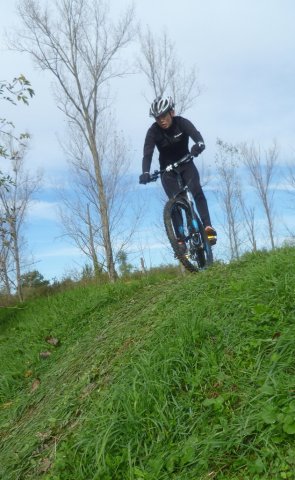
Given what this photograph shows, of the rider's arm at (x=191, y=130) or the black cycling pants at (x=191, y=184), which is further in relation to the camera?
the black cycling pants at (x=191, y=184)

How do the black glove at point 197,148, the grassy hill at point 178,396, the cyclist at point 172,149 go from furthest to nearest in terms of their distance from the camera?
the cyclist at point 172,149 < the black glove at point 197,148 < the grassy hill at point 178,396

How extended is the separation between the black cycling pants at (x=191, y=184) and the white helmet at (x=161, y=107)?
69 cm

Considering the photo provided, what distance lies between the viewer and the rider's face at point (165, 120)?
222 inches

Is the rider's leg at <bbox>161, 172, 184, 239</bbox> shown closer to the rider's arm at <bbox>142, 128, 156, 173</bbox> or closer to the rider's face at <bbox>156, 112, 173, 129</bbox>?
the rider's arm at <bbox>142, 128, 156, 173</bbox>

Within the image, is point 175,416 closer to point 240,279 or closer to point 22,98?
point 240,279

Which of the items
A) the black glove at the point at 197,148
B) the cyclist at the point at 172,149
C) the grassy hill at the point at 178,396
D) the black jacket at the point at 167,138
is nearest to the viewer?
the grassy hill at the point at 178,396

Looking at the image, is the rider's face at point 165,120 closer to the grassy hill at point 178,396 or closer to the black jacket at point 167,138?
the black jacket at point 167,138

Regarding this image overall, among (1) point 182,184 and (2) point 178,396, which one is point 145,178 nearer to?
(1) point 182,184

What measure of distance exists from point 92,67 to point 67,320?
15555 millimetres

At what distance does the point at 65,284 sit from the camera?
1166 cm

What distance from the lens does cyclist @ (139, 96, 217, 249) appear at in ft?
18.5

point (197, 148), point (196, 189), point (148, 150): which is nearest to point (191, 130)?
point (197, 148)

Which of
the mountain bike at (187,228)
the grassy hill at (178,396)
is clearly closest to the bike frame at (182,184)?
the mountain bike at (187,228)

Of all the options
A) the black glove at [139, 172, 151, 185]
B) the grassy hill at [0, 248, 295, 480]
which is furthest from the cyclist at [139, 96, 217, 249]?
the grassy hill at [0, 248, 295, 480]
